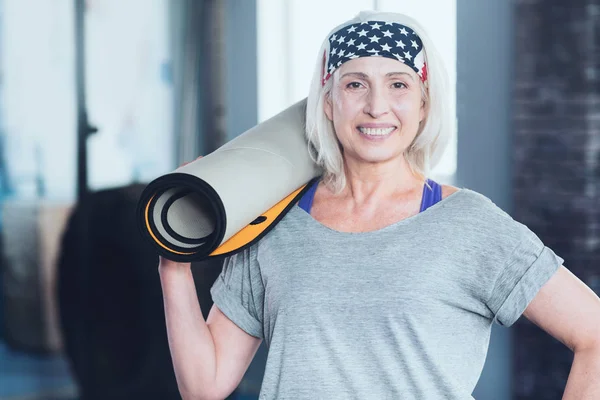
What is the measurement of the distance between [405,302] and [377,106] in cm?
32

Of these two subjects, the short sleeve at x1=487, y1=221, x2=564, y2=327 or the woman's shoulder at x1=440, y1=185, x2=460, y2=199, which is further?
the woman's shoulder at x1=440, y1=185, x2=460, y2=199

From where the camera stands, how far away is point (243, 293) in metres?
1.35

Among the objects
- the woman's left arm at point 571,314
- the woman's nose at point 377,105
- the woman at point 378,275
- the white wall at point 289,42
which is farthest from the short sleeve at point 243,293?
the white wall at point 289,42

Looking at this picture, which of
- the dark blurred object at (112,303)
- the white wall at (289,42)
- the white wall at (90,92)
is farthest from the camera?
the white wall at (289,42)

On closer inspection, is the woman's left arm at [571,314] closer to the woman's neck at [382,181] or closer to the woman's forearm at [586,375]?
the woman's forearm at [586,375]

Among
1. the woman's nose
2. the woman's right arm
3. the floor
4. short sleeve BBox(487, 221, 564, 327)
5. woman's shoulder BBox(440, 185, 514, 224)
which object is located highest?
the woman's nose

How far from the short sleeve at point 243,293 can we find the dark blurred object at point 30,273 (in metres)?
1.78

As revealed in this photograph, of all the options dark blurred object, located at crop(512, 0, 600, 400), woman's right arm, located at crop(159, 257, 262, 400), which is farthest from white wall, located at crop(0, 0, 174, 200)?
woman's right arm, located at crop(159, 257, 262, 400)

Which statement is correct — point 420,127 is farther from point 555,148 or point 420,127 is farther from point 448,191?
point 555,148

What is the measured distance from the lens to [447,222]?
3.99 feet

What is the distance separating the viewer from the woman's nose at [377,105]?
48.6 inches

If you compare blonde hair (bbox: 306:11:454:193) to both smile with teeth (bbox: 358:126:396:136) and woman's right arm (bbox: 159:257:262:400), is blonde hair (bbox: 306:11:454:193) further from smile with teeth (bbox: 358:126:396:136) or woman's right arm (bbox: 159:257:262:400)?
woman's right arm (bbox: 159:257:262:400)

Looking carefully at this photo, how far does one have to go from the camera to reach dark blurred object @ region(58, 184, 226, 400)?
3.05 m

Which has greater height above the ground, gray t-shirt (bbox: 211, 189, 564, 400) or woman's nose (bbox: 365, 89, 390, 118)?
woman's nose (bbox: 365, 89, 390, 118)
